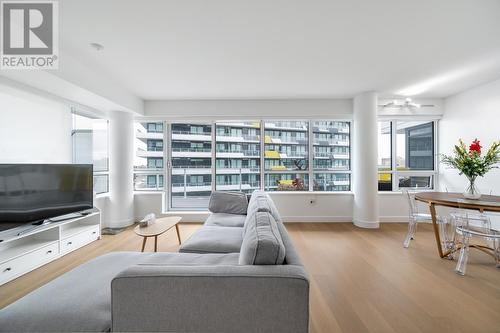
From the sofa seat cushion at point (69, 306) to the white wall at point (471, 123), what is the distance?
15.4ft

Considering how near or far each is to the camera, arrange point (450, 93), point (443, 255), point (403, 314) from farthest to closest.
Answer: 1. point (450, 93)
2. point (443, 255)
3. point (403, 314)

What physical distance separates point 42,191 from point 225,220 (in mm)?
2263

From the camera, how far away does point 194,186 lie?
15.0 feet

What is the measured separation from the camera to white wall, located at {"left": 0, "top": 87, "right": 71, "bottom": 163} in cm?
243

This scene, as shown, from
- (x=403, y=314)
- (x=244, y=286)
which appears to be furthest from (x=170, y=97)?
(x=403, y=314)

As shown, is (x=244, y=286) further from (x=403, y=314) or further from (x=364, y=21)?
(x=364, y=21)

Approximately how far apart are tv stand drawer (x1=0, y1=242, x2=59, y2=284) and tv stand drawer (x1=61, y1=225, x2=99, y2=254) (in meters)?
0.11

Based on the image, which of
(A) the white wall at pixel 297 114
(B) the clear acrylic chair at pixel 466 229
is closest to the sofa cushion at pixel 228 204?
(A) the white wall at pixel 297 114

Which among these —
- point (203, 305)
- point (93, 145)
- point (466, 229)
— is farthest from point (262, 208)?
point (93, 145)

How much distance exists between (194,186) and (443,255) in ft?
14.2

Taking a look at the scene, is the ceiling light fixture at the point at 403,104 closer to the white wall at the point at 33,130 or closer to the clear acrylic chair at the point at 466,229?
the clear acrylic chair at the point at 466,229

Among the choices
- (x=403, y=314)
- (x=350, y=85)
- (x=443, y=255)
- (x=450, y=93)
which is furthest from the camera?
(x=450, y=93)

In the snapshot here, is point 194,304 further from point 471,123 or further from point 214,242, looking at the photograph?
point 471,123

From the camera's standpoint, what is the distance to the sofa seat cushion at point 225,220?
8.64ft
